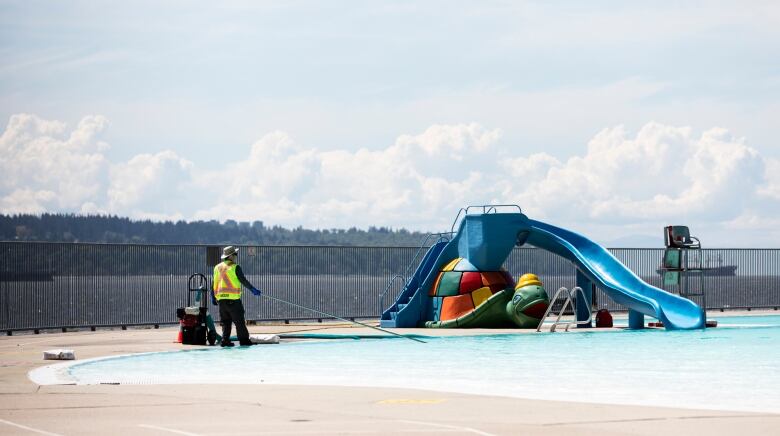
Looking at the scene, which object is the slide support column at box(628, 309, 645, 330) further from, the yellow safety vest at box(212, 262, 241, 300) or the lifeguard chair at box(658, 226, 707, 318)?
the yellow safety vest at box(212, 262, 241, 300)

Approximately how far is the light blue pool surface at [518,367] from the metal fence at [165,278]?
995cm

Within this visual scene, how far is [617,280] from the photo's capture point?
3772 cm

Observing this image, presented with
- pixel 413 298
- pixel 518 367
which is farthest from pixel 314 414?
pixel 413 298

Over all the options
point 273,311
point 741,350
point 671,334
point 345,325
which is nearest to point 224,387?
point 741,350

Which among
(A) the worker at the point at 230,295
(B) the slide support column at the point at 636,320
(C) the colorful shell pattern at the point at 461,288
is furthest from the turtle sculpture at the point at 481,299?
(A) the worker at the point at 230,295

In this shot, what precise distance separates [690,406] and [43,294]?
24.9 metres

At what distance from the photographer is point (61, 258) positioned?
3747 cm

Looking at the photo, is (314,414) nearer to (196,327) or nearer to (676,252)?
(196,327)

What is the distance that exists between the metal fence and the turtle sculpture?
5983 millimetres

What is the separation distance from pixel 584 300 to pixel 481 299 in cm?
357

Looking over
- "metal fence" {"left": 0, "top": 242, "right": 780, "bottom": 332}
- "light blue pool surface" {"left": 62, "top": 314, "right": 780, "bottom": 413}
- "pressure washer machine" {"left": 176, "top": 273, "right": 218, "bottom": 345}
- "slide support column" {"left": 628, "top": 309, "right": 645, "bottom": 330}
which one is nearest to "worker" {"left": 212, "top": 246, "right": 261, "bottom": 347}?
"pressure washer machine" {"left": 176, "top": 273, "right": 218, "bottom": 345}

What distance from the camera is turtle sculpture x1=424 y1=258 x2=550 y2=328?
3666cm

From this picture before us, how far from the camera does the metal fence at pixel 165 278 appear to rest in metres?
35.9

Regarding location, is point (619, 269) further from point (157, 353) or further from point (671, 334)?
point (157, 353)
